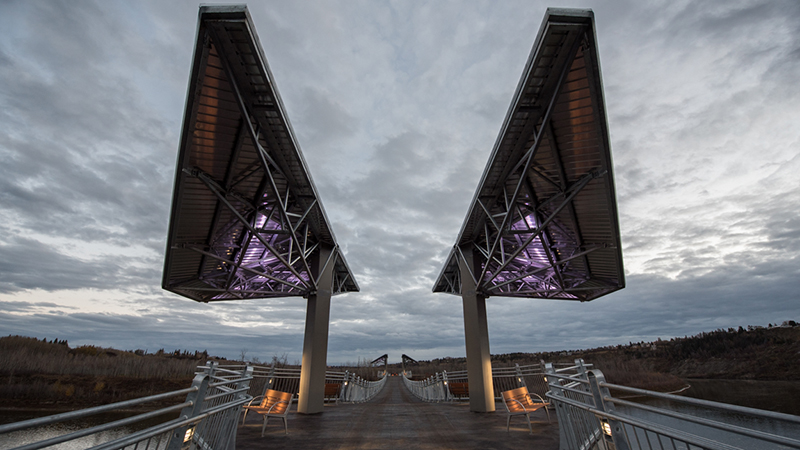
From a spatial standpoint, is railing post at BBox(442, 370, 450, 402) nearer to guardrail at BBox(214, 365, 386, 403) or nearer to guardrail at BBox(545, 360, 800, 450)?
guardrail at BBox(214, 365, 386, 403)

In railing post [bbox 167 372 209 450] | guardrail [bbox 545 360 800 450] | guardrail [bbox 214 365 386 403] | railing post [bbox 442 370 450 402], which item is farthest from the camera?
railing post [bbox 442 370 450 402]

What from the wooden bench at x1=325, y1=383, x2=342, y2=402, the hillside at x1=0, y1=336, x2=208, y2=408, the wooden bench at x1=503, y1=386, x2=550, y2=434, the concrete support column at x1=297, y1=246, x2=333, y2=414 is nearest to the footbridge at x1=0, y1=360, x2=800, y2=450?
the wooden bench at x1=503, y1=386, x2=550, y2=434

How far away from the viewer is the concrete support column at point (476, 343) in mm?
13945

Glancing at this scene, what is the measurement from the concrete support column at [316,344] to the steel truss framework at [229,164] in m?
0.45

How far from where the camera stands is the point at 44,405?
80.1 ft

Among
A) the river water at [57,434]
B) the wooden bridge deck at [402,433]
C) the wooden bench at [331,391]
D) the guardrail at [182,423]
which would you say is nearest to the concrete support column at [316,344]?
the wooden bridge deck at [402,433]

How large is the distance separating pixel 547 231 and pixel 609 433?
9.17 meters

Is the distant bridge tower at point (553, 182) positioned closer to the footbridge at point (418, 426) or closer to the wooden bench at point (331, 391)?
the footbridge at point (418, 426)

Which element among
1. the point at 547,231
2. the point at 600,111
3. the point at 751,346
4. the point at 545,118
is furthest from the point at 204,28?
the point at 751,346

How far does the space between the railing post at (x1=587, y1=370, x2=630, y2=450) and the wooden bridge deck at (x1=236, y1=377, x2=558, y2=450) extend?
298cm

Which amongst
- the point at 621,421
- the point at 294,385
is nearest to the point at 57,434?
the point at 294,385

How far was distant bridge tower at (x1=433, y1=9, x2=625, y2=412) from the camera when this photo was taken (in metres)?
6.25

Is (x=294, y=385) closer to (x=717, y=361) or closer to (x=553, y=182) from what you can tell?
(x=553, y=182)

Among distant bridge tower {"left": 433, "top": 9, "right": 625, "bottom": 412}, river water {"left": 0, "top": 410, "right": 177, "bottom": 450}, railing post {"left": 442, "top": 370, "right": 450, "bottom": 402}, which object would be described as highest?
distant bridge tower {"left": 433, "top": 9, "right": 625, "bottom": 412}
